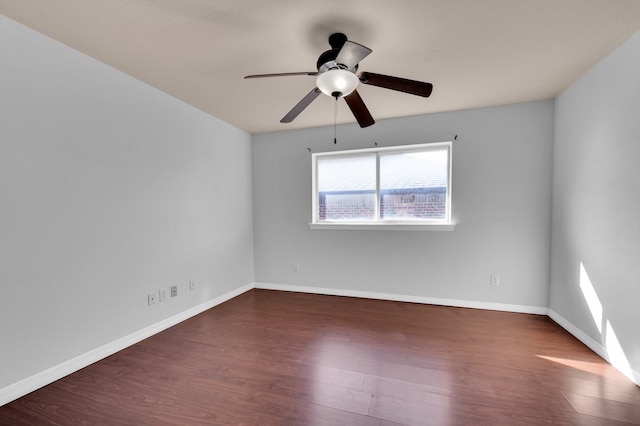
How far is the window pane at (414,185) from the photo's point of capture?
3.22 m

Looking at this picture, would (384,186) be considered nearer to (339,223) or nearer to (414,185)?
(414,185)

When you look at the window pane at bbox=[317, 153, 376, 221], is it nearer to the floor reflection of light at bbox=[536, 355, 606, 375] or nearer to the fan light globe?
the fan light globe

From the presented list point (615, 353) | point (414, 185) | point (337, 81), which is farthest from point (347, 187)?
point (615, 353)

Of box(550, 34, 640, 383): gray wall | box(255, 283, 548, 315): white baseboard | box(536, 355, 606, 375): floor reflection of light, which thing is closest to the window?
box(255, 283, 548, 315): white baseboard

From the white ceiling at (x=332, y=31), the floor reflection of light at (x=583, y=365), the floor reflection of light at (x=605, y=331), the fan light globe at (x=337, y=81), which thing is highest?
the white ceiling at (x=332, y=31)

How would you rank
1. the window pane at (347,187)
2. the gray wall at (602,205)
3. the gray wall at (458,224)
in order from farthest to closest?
1. the window pane at (347,187)
2. the gray wall at (458,224)
3. the gray wall at (602,205)

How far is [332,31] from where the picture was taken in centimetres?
169

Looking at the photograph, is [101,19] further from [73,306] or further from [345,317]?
[345,317]

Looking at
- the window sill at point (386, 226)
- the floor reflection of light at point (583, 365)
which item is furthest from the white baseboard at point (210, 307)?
the window sill at point (386, 226)

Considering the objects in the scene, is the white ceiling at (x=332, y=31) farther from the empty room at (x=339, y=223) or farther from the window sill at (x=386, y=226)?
the window sill at (x=386, y=226)

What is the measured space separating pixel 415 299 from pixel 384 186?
147 centimetres

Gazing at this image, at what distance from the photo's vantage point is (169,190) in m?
2.66

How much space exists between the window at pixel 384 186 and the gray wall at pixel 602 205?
3.45 ft

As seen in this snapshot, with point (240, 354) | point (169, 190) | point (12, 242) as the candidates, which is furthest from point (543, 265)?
point (12, 242)
